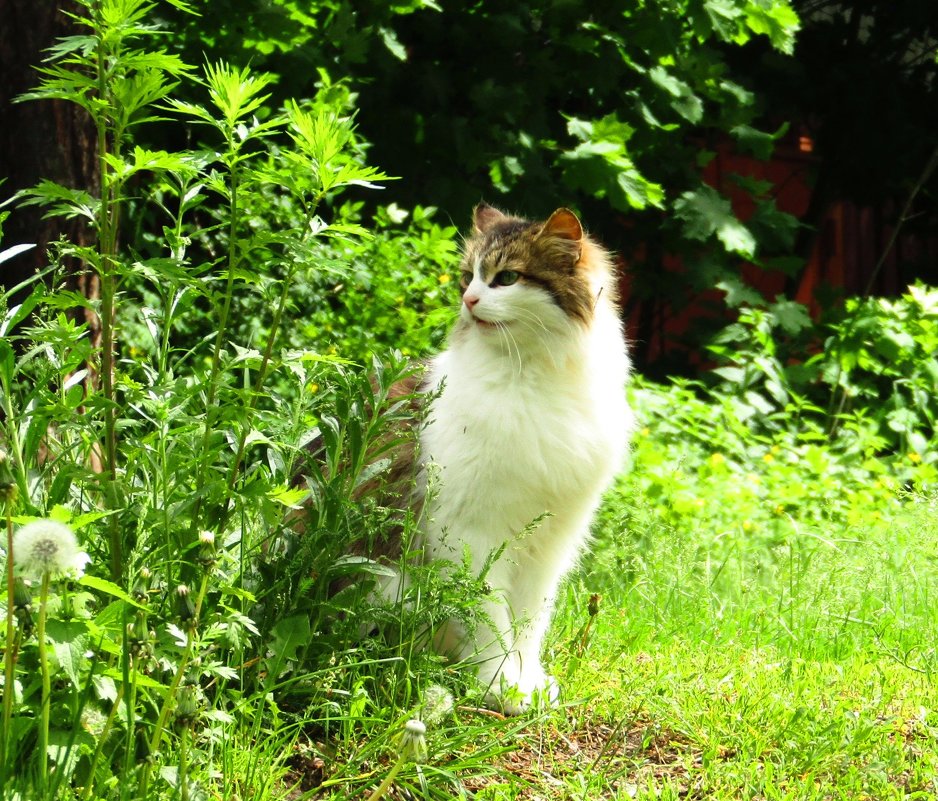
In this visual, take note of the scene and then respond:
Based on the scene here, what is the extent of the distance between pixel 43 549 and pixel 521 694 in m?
1.49

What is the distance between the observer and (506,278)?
126 inches

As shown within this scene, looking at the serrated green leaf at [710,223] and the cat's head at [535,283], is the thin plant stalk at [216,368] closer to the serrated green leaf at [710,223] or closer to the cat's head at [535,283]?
the cat's head at [535,283]

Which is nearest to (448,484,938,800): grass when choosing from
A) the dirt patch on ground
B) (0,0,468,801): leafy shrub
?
the dirt patch on ground

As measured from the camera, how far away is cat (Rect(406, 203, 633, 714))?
2.96m

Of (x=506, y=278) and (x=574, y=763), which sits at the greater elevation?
(x=506, y=278)

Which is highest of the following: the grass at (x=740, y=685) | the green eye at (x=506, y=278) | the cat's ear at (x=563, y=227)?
the cat's ear at (x=563, y=227)

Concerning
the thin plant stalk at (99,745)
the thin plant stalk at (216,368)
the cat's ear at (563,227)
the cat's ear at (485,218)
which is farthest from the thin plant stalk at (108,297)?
the cat's ear at (485,218)

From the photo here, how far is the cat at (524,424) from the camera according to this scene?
9.70ft

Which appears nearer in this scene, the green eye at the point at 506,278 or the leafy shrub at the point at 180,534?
the leafy shrub at the point at 180,534

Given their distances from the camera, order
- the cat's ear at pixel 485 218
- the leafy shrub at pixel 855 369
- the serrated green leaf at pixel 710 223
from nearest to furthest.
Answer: the cat's ear at pixel 485 218, the serrated green leaf at pixel 710 223, the leafy shrub at pixel 855 369

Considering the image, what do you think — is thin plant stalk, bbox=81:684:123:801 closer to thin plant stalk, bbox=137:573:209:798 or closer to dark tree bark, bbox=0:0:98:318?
thin plant stalk, bbox=137:573:209:798

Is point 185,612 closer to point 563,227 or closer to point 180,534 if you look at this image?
point 180,534

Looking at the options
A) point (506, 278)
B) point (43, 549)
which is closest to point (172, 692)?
point (43, 549)

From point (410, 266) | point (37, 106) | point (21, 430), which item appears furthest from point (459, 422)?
point (37, 106)
